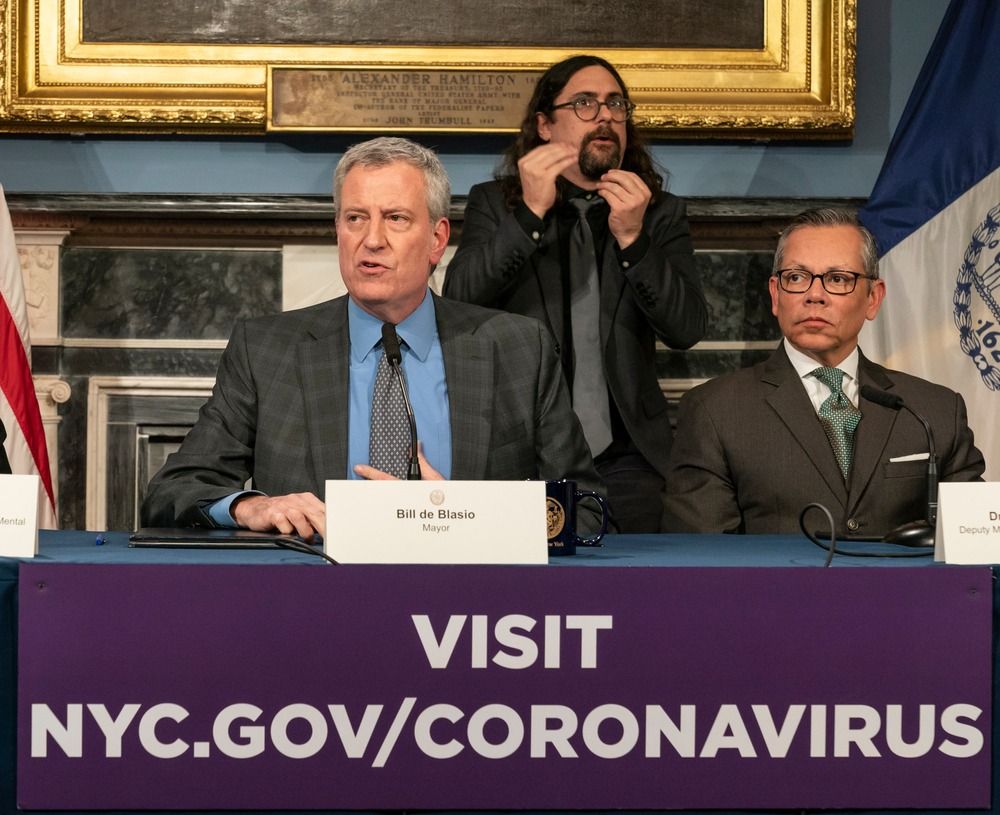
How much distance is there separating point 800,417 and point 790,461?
10 centimetres

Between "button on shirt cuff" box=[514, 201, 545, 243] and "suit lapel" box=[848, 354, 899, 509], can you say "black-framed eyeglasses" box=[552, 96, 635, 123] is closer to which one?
"button on shirt cuff" box=[514, 201, 545, 243]

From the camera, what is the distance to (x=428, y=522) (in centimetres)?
154

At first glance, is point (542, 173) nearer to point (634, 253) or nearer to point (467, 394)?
point (634, 253)

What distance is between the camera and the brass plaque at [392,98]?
381 cm

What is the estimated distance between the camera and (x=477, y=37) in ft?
12.5

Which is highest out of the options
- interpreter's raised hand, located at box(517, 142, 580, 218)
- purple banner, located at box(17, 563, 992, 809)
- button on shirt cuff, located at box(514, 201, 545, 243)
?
interpreter's raised hand, located at box(517, 142, 580, 218)

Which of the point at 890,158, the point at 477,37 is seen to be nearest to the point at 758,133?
the point at 890,158

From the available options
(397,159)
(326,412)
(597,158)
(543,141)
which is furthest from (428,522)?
(543,141)

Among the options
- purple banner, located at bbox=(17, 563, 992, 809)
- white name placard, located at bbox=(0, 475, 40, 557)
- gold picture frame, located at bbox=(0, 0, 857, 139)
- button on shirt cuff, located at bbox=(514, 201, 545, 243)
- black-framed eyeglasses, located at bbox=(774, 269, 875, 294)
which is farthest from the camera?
gold picture frame, located at bbox=(0, 0, 857, 139)

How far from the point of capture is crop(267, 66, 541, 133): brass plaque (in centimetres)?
381

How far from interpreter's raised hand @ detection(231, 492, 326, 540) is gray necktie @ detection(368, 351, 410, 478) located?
265mm

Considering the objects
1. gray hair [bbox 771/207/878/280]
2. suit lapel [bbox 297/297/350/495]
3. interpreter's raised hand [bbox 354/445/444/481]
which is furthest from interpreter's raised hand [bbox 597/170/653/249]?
interpreter's raised hand [bbox 354/445/444/481]

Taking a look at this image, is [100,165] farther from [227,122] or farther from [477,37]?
[477,37]

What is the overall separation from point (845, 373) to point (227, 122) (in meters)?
2.03
